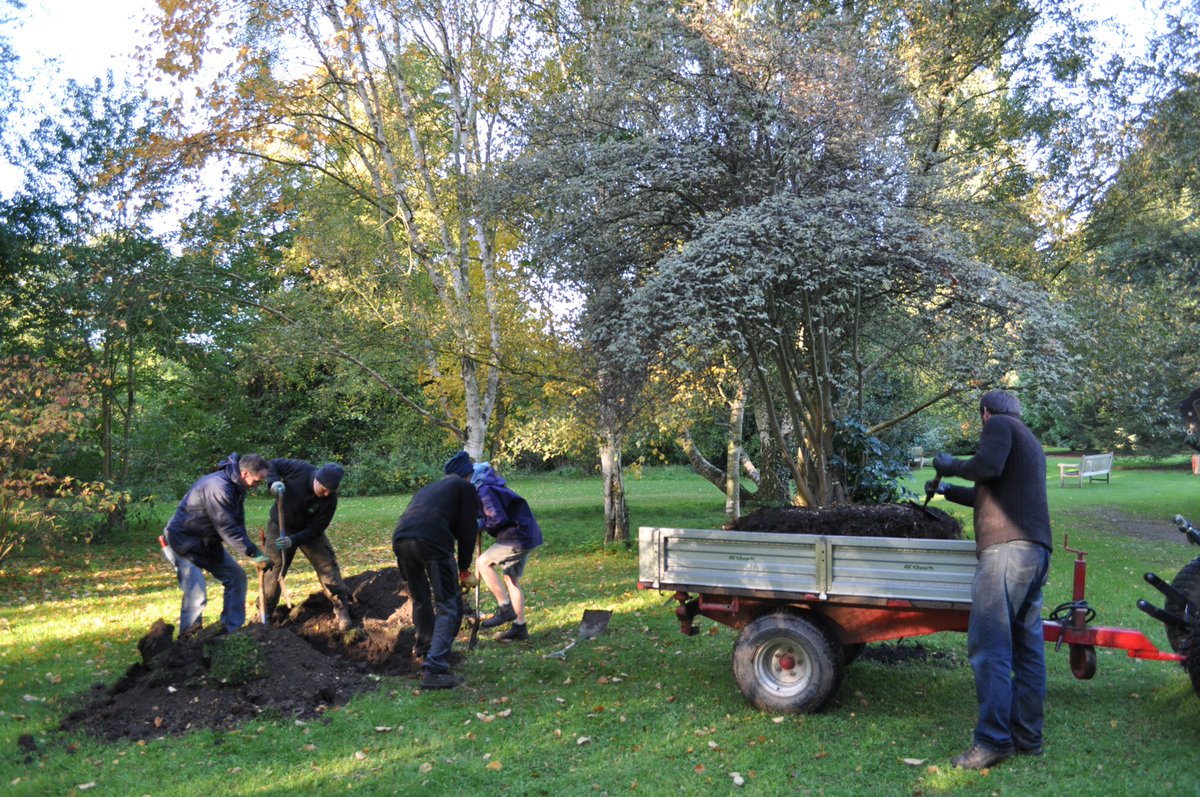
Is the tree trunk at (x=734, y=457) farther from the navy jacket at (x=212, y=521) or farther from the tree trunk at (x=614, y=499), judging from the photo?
the navy jacket at (x=212, y=521)

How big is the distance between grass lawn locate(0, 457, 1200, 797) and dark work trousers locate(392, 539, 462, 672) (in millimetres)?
328

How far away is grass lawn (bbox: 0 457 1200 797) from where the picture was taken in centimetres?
485

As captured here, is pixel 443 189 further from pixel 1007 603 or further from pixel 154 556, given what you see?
pixel 1007 603

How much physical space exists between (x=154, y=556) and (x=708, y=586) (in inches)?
498

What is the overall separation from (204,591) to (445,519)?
228 centimetres

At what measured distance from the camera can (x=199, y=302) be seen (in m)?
16.3

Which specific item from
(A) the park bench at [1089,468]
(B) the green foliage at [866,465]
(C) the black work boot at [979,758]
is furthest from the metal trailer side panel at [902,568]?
(A) the park bench at [1089,468]

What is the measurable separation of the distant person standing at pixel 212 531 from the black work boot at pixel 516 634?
220cm

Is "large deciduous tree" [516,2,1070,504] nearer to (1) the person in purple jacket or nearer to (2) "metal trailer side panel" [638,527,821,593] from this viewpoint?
(2) "metal trailer side panel" [638,527,821,593]

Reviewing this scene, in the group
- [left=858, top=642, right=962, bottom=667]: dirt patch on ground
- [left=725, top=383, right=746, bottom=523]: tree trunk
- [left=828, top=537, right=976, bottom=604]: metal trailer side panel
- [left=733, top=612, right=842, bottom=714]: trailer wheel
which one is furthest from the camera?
[left=725, top=383, right=746, bottom=523]: tree trunk

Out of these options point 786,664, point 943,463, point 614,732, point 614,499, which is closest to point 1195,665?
point 943,463

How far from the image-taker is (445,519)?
22.5 feet

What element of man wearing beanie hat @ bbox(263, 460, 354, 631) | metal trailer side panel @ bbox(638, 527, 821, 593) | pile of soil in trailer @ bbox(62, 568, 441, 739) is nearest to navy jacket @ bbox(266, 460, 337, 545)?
man wearing beanie hat @ bbox(263, 460, 354, 631)

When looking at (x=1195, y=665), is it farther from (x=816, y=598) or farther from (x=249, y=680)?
(x=249, y=680)
